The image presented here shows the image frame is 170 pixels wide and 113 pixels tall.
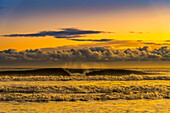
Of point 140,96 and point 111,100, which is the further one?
point 140,96

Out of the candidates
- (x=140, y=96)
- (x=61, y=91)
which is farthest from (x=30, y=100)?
(x=140, y=96)

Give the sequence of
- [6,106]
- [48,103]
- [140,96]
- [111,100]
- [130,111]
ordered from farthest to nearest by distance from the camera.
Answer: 1. [140,96]
2. [111,100]
3. [48,103]
4. [6,106]
5. [130,111]

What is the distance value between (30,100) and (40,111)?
521 cm

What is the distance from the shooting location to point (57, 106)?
62.2 feet

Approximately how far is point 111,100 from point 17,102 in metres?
9.07

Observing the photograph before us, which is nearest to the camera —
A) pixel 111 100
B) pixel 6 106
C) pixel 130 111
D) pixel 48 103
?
pixel 130 111

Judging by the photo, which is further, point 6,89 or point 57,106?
point 6,89

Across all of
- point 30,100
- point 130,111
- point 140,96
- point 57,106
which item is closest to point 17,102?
point 30,100

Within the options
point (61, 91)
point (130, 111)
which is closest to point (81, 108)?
point (130, 111)

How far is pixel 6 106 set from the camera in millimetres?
19078

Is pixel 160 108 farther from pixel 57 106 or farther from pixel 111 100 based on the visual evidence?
pixel 57 106

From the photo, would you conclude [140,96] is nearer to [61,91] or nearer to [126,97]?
[126,97]

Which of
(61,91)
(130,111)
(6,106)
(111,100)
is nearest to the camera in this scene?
(130,111)

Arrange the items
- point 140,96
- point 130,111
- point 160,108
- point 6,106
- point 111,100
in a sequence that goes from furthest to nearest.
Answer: point 140,96 < point 111,100 < point 6,106 < point 160,108 < point 130,111
